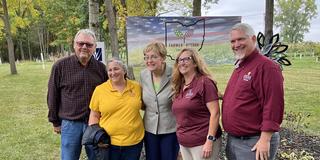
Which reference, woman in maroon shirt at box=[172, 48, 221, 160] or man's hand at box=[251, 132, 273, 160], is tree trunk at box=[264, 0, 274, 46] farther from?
man's hand at box=[251, 132, 273, 160]

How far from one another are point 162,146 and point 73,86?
44.0 inches

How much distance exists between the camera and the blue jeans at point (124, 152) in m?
3.89

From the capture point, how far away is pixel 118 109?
3.80m

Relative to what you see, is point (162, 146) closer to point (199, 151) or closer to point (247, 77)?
point (199, 151)

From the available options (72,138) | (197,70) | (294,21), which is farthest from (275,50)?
(294,21)

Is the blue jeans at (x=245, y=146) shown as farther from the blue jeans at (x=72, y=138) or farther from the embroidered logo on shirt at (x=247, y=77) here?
the blue jeans at (x=72, y=138)

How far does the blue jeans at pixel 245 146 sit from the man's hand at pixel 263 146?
8cm

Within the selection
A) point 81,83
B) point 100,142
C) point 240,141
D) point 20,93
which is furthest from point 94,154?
point 20,93

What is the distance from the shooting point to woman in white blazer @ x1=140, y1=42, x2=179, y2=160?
12.4 feet

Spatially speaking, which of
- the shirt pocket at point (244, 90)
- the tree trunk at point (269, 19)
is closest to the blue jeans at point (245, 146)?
the shirt pocket at point (244, 90)

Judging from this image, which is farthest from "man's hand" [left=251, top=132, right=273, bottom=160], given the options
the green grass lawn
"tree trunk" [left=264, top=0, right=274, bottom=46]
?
"tree trunk" [left=264, top=0, right=274, bottom=46]

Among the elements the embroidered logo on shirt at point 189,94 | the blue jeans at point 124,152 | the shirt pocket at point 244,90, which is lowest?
the blue jeans at point 124,152

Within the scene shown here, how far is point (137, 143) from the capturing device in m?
3.94

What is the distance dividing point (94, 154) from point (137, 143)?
17.9 inches
